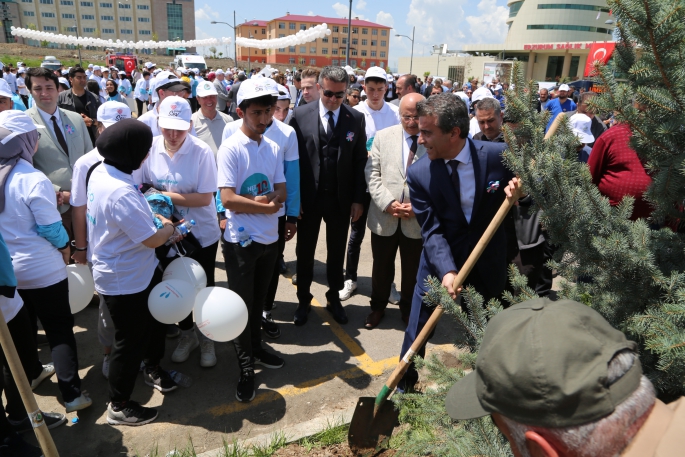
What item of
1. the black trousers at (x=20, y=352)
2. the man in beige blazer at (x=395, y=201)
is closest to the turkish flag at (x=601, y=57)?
the man in beige blazer at (x=395, y=201)

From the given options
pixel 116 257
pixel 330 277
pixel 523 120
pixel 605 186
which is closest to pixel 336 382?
pixel 330 277

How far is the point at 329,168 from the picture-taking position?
14.8 ft

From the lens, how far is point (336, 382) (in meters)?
3.85

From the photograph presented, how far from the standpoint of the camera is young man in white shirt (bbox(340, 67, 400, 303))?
17.4 feet

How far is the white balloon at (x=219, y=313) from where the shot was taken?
3.09 meters

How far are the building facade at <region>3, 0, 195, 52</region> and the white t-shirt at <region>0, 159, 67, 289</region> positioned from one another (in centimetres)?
10764

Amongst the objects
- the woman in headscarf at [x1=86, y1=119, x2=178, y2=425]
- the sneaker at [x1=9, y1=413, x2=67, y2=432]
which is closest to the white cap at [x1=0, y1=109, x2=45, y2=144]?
the woman in headscarf at [x1=86, y1=119, x2=178, y2=425]

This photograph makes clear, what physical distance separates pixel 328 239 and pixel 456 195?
6.52 feet

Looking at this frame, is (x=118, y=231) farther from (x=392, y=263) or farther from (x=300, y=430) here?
(x=392, y=263)

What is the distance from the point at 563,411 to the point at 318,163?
3.71 m

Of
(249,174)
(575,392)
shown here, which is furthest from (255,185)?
(575,392)

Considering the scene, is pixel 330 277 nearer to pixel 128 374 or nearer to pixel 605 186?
pixel 128 374

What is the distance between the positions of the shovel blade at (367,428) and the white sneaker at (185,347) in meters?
1.80

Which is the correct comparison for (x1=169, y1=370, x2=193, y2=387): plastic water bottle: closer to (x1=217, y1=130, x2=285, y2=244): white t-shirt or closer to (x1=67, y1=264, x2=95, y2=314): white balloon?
(x1=67, y1=264, x2=95, y2=314): white balloon
